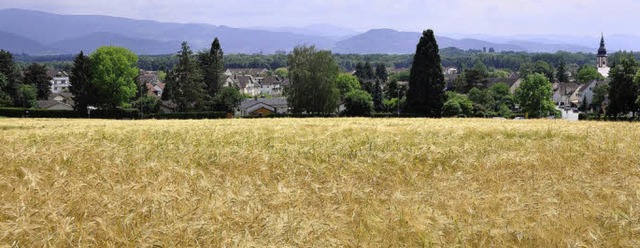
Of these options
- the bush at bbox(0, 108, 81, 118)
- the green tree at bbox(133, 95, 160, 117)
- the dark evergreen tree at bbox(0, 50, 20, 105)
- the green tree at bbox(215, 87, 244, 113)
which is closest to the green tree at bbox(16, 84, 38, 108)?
the dark evergreen tree at bbox(0, 50, 20, 105)

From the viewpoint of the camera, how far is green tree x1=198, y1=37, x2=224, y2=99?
104438mm

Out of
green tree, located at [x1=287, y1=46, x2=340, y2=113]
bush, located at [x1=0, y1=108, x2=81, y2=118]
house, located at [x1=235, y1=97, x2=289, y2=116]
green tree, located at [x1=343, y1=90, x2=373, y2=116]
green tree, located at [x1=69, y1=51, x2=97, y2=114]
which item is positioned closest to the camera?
bush, located at [x1=0, y1=108, x2=81, y2=118]

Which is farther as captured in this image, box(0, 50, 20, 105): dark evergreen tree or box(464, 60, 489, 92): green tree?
box(464, 60, 489, 92): green tree

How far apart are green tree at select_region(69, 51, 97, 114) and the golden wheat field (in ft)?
250

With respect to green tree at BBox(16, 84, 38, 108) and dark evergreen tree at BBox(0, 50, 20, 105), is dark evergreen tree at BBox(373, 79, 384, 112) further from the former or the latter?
dark evergreen tree at BBox(0, 50, 20, 105)

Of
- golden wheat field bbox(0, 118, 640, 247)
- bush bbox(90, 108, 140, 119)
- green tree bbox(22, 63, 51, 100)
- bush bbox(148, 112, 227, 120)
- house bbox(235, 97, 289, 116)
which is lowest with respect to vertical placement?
house bbox(235, 97, 289, 116)

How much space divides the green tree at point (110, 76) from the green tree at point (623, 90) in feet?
236

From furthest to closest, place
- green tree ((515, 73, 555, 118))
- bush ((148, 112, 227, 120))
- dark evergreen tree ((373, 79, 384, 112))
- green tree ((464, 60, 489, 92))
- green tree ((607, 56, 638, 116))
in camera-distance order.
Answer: green tree ((464, 60, 489, 92)) → dark evergreen tree ((373, 79, 384, 112)) → green tree ((515, 73, 555, 118)) → green tree ((607, 56, 638, 116)) → bush ((148, 112, 227, 120))

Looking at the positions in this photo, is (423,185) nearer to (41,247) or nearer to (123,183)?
(123,183)

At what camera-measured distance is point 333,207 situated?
6.65 m

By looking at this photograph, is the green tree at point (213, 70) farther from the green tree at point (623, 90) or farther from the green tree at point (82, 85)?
the green tree at point (623, 90)

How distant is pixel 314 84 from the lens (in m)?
80.8

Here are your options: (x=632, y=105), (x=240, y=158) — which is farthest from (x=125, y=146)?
(x=632, y=105)

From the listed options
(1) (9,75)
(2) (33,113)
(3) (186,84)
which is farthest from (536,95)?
(1) (9,75)
